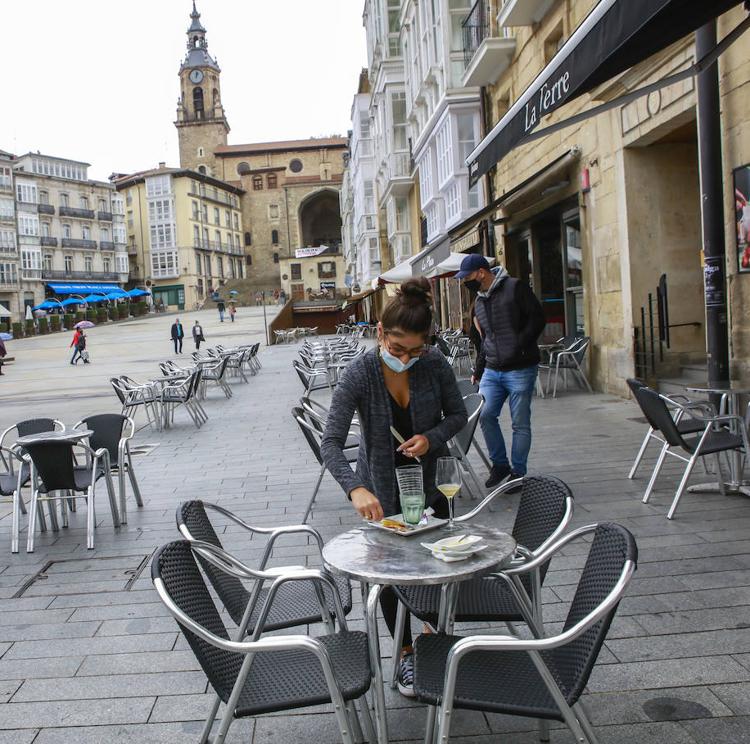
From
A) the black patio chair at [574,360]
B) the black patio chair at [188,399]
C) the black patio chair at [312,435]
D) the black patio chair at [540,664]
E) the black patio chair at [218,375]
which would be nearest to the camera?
the black patio chair at [540,664]

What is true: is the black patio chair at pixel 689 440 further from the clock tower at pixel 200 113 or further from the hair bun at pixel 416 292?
the clock tower at pixel 200 113

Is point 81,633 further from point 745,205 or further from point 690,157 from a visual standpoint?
point 690,157

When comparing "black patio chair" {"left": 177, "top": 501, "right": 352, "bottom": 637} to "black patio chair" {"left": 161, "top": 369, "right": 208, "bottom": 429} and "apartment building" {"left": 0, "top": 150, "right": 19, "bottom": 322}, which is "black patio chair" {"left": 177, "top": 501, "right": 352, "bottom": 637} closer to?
"black patio chair" {"left": 161, "top": 369, "right": 208, "bottom": 429}

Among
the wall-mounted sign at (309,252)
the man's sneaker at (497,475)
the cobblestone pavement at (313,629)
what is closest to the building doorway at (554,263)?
the cobblestone pavement at (313,629)

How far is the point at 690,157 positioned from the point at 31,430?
847 centimetres

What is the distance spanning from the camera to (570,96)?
15.1ft

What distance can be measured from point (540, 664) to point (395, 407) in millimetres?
1212

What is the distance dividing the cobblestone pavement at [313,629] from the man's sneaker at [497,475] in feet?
1.13

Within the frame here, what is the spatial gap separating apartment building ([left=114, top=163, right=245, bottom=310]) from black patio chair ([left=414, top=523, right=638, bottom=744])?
3044 inches

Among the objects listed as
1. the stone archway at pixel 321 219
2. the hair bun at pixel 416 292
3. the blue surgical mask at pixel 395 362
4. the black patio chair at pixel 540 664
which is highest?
the stone archway at pixel 321 219

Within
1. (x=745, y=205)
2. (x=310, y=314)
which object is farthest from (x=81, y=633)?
(x=310, y=314)

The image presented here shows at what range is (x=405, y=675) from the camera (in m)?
2.88

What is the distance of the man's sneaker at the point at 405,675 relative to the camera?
112 inches

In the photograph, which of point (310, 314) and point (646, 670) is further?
point (310, 314)
